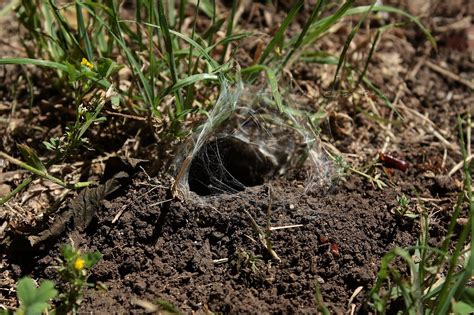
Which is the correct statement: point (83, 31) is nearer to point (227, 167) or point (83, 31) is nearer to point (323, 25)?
point (227, 167)

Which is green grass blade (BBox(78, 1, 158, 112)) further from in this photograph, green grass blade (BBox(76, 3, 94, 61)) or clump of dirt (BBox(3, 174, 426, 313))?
clump of dirt (BBox(3, 174, 426, 313))

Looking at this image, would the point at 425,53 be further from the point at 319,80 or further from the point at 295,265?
the point at 295,265

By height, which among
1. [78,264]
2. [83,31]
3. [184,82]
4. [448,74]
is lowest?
[78,264]

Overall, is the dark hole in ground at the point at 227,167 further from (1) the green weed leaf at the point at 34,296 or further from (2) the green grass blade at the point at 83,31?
(1) the green weed leaf at the point at 34,296

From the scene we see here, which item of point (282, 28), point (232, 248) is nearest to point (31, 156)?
point (232, 248)

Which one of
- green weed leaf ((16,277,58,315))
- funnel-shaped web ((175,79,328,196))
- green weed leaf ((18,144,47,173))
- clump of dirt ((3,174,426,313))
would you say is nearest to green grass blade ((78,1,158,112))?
funnel-shaped web ((175,79,328,196))

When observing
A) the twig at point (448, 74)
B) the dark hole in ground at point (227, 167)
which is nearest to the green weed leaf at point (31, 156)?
the dark hole in ground at point (227, 167)
